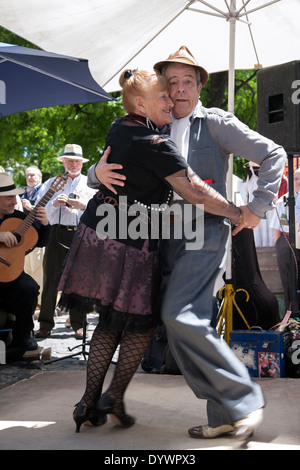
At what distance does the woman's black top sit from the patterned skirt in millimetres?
65

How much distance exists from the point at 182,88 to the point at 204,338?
3.90 ft

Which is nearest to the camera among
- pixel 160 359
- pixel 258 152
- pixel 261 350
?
pixel 258 152

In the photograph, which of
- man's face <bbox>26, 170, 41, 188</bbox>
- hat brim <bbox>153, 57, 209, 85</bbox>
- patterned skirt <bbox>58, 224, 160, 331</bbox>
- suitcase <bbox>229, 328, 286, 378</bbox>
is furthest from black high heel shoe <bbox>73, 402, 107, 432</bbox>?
man's face <bbox>26, 170, 41, 188</bbox>

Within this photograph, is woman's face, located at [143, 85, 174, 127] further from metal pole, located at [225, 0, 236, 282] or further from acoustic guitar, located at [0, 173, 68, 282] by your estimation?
acoustic guitar, located at [0, 173, 68, 282]

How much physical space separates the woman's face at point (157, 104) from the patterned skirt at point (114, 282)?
58cm

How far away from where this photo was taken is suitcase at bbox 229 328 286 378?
4668 mm

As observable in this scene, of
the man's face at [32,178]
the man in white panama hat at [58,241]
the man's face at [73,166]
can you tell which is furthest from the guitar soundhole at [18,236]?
the man's face at [32,178]

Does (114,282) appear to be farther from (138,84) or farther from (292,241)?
(292,241)

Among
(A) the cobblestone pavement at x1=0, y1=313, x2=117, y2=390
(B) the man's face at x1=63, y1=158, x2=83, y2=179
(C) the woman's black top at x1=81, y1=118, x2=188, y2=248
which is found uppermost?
(B) the man's face at x1=63, y1=158, x2=83, y2=179

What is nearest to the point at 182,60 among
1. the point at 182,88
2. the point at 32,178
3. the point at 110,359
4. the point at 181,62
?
the point at 181,62

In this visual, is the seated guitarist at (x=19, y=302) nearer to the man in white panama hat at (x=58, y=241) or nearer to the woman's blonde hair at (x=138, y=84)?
the man in white panama hat at (x=58, y=241)

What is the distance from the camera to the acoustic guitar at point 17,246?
5.34m

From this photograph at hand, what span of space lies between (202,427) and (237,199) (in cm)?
475

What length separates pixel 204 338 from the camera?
277 cm
